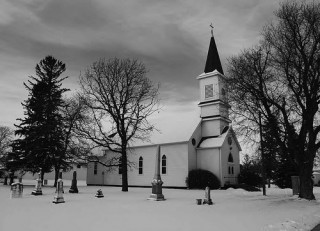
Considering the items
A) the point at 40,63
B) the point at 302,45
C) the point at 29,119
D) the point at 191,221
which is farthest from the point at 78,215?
the point at 40,63

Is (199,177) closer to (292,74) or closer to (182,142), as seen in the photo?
(182,142)

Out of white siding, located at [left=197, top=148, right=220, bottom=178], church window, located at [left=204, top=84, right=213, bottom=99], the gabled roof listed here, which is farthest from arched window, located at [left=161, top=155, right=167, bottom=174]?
church window, located at [left=204, top=84, right=213, bottom=99]

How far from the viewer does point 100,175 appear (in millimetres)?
43188

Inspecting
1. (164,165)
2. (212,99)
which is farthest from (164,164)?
(212,99)

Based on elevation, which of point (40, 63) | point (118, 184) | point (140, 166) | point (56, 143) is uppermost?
point (40, 63)

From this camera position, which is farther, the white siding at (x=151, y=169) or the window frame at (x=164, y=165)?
the window frame at (x=164, y=165)

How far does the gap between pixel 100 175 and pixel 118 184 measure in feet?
12.2

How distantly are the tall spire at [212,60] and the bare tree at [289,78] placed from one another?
18836mm

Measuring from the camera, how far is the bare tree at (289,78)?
18406mm

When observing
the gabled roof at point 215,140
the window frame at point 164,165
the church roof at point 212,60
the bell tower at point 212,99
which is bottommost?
the window frame at point 164,165

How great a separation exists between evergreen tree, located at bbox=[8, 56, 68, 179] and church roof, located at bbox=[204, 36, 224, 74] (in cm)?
1914

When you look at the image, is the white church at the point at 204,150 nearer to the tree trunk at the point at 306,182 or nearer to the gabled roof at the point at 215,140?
the gabled roof at the point at 215,140

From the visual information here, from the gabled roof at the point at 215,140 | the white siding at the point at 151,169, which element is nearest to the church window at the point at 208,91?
the gabled roof at the point at 215,140

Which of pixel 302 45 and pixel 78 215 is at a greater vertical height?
pixel 302 45
